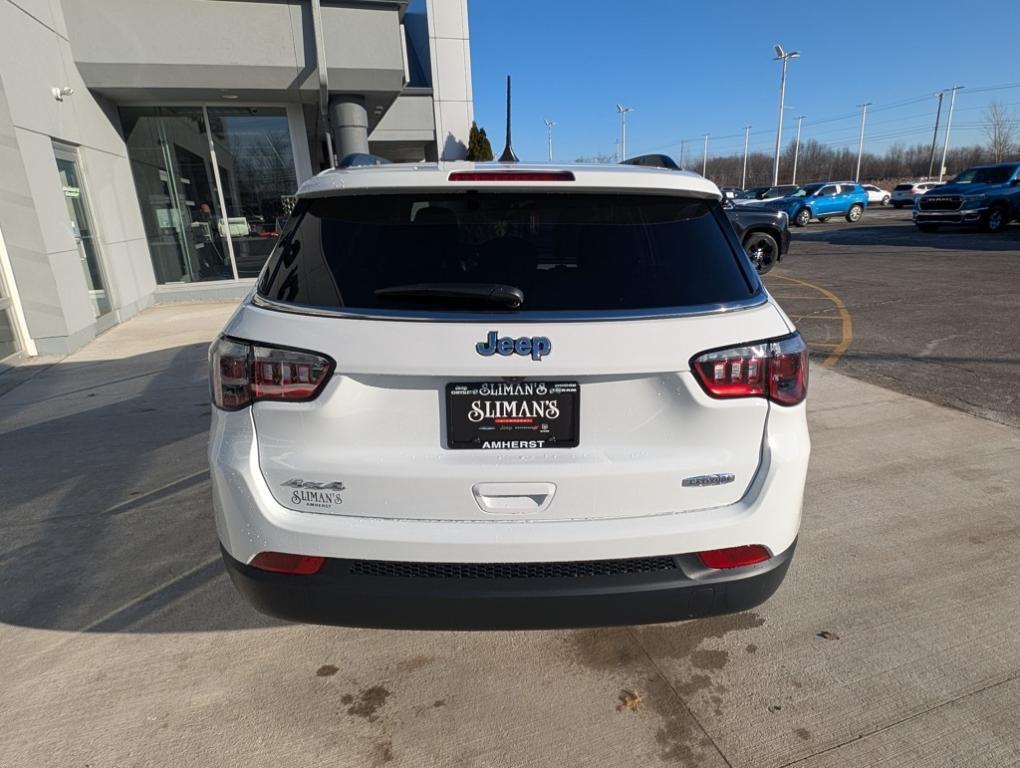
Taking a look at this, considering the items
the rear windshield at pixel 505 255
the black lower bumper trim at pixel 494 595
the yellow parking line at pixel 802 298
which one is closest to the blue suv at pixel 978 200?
the yellow parking line at pixel 802 298

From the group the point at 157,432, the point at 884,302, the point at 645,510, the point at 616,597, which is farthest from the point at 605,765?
the point at 884,302

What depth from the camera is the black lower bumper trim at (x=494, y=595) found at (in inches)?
71.9

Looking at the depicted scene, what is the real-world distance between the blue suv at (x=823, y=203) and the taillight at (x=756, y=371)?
29.3 meters

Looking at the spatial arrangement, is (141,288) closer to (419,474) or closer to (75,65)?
(75,65)

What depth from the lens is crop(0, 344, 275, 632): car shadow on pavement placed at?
8.92 ft

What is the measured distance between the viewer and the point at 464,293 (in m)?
1.80

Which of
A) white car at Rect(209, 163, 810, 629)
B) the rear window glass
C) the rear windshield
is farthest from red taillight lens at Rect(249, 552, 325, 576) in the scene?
the rear window glass

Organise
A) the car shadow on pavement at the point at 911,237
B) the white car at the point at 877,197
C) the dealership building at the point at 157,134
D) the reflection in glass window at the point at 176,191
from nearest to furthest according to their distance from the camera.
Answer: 1. the dealership building at the point at 157,134
2. the reflection in glass window at the point at 176,191
3. the car shadow on pavement at the point at 911,237
4. the white car at the point at 877,197

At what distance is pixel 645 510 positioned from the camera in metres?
1.84

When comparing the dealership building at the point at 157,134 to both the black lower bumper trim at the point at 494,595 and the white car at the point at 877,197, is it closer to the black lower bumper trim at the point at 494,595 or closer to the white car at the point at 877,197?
the black lower bumper trim at the point at 494,595

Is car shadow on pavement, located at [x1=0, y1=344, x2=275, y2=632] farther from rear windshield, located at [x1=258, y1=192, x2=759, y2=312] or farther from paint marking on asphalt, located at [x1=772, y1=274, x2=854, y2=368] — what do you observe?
paint marking on asphalt, located at [x1=772, y1=274, x2=854, y2=368]

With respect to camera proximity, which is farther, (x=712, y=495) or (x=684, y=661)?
(x=684, y=661)

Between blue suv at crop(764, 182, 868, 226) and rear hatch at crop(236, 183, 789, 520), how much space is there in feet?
96.7

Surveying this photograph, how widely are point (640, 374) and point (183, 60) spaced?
10979 mm
